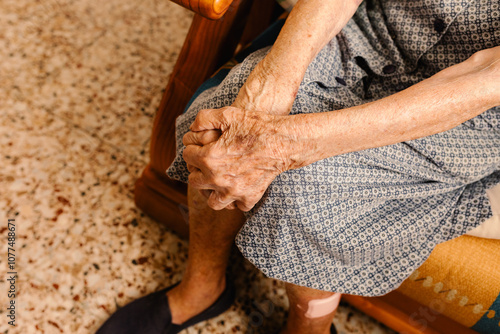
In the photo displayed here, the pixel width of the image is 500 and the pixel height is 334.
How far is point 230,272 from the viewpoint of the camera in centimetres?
121

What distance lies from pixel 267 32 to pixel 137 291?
31.6 inches

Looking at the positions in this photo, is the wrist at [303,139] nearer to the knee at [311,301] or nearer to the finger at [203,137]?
the finger at [203,137]

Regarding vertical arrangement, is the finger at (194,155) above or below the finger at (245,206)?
above

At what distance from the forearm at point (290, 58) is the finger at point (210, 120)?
5cm

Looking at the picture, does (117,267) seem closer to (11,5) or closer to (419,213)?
(419,213)

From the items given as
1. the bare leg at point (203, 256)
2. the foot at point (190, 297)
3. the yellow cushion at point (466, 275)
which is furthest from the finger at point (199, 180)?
the yellow cushion at point (466, 275)

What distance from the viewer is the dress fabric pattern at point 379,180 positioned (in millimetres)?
687

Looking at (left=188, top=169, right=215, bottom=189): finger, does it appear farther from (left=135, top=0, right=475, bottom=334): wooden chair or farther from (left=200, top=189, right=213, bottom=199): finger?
(left=135, top=0, right=475, bottom=334): wooden chair

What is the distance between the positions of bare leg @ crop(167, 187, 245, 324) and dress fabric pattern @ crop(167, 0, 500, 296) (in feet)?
0.34

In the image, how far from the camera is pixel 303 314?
2.90ft

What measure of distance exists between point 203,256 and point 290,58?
0.53 meters

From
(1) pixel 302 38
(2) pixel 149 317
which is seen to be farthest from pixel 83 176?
(1) pixel 302 38

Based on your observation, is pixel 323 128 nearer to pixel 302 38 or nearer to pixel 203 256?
pixel 302 38

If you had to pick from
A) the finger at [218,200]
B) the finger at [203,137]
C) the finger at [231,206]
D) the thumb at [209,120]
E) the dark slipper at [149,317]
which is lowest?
the dark slipper at [149,317]
